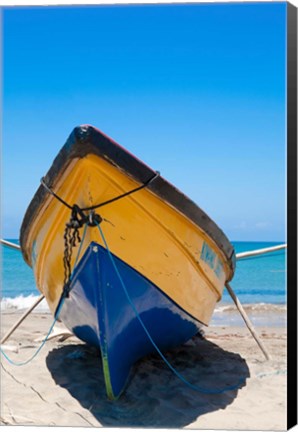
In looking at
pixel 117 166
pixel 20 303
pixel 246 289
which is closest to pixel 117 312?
pixel 117 166

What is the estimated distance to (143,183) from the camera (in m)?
2.97

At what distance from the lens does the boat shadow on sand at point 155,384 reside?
11.0 feet

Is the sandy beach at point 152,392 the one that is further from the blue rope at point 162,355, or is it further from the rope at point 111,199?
the rope at point 111,199

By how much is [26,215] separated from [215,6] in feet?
6.02

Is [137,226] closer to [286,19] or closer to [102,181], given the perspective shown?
[102,181]

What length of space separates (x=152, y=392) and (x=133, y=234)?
115 centimetres

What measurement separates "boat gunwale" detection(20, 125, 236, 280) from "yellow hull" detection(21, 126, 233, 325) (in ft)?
0.08

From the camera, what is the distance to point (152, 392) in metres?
3.62

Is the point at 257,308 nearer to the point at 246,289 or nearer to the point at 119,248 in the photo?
the point at 246,289

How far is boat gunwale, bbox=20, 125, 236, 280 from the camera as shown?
9.28ft

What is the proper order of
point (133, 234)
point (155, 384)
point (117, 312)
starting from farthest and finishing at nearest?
point (155, 384) → point (117, 312) → point (133, 234)

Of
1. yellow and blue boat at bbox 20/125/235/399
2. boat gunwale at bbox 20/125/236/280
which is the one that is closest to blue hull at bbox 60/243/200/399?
yellow and blue boat at bbox 20/125/235/399

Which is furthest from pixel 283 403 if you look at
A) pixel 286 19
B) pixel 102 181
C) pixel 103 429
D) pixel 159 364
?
pixel 286 19

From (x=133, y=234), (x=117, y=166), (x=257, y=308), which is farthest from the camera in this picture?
(x=257, y=308)
